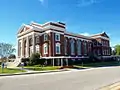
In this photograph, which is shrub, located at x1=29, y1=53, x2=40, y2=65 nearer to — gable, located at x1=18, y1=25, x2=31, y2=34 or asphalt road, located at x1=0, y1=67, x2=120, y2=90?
gable, located at x1=18, y1=25, x2=31, y2=34

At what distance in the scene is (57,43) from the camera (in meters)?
47.3

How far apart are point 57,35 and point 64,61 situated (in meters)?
7.13

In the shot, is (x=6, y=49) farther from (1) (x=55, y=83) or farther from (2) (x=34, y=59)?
(1) (x=55, y=83)

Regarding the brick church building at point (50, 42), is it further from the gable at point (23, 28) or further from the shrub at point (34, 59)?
the shrub at point (34, 59)

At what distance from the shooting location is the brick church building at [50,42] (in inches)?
1810

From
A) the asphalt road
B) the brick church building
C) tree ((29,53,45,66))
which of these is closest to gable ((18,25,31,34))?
the brick church building

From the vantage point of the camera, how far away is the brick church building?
45969 millimetres

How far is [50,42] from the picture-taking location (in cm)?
4581

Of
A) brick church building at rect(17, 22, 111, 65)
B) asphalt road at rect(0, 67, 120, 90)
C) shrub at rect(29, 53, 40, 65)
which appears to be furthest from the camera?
brick church building at rect(17, 22, 111, 65)

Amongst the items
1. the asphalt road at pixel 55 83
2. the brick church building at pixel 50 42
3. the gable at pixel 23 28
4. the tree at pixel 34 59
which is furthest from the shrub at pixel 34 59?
the asphalt road at pixel 55 83

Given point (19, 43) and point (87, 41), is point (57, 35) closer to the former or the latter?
point (19, 43)

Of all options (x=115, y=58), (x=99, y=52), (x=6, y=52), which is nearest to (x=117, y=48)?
(x=115, y=58)

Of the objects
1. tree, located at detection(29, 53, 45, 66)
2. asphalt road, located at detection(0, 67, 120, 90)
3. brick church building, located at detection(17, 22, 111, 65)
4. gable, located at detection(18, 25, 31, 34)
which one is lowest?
asphalt road, located at detection(0, 67, 120, 90)

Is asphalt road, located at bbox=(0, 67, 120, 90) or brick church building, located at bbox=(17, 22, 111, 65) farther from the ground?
brick church building, located at bbox=(17, 22, 111, 65)
